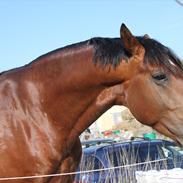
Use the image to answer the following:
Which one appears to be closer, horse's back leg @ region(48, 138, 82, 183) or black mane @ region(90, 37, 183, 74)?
black mane @ region(90, 37, 183, 74)

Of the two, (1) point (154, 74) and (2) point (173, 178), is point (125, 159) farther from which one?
(1) point (154, 74)

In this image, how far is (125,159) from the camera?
248 inches

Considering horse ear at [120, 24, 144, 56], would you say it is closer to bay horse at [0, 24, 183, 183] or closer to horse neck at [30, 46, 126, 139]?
bay horse at [0, 24, 183, 183]

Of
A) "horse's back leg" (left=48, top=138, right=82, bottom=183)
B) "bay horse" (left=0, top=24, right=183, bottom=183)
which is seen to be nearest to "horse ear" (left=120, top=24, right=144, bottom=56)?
"bay horse" (left=0, top=24, right=183, bottom=183)

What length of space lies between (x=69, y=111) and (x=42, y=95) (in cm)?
24

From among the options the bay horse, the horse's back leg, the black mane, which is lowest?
the horse's back leg

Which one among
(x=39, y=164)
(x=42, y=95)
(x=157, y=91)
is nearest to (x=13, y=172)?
(x=39, y=164)

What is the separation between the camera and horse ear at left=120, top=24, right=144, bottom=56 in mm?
3131

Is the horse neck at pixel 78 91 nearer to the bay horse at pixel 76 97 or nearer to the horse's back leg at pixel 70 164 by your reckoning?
the bay horse at pixel 76 97

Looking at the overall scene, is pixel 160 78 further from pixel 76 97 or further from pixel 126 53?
pixel 76 97

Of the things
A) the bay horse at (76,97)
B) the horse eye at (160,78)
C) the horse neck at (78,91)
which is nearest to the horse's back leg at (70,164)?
the bay horse at (76,97)

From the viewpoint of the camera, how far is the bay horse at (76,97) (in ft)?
10.2

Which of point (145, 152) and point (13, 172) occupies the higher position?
point (13, 172)

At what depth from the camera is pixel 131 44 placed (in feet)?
10.4
